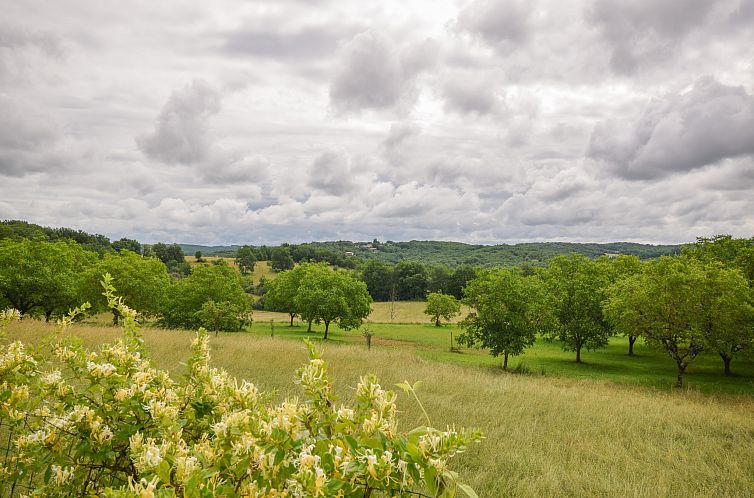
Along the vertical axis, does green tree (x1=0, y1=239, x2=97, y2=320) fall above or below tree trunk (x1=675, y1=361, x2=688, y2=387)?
above

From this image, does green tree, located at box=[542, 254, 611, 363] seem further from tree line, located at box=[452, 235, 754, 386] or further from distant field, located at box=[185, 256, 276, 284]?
distant field, located at box=[185, 256, 276, 284]

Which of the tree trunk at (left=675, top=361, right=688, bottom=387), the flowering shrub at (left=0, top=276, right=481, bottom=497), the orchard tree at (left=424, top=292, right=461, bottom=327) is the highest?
the flowering shrub at (left=0, top=276, right=481, bottom=497)

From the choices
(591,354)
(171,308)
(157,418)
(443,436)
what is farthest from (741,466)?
(171,308)

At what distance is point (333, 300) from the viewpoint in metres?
45.8

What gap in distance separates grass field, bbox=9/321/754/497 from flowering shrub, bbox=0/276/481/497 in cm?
100

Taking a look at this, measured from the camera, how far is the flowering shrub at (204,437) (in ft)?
5.44

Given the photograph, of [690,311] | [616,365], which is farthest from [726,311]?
[616,365]

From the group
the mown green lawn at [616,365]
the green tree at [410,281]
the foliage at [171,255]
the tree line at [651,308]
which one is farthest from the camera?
the foliage at [171,255]

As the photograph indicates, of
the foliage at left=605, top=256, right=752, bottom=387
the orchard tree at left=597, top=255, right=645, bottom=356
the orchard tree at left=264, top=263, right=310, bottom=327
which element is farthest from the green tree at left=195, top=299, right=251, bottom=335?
the orchard tree at left=597, top=255, right=645, bottom=356

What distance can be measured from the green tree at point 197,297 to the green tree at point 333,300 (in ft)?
21.6

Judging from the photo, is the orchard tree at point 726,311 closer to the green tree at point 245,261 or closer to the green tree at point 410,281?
the green tree at point 410,281

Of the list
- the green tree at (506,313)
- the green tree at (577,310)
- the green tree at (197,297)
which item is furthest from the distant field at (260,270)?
the green tree at (506,313)

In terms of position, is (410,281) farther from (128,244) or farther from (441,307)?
(128,244)

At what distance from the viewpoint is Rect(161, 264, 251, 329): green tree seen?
43.4 metres
